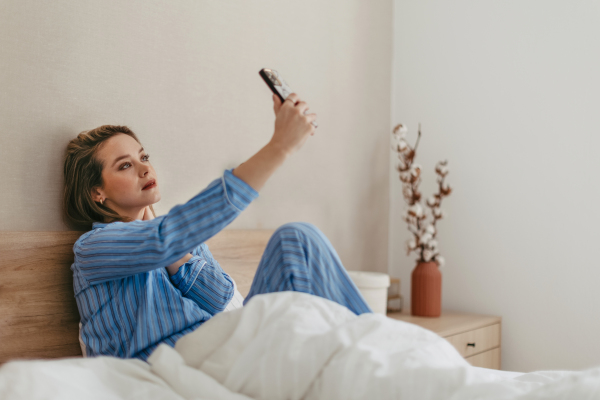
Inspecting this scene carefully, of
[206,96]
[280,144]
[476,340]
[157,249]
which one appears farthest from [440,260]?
[157,249]

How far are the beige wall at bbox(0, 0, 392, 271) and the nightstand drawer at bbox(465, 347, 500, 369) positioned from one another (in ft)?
2.04

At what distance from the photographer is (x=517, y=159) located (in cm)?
225

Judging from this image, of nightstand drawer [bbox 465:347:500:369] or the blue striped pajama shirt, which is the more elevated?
the blue striped pajama shirt

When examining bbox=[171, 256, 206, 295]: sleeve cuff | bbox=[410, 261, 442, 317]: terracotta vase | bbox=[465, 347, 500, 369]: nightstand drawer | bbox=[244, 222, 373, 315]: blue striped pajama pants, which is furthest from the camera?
bbox=[410, 261, 442, 317]: terracotta vase

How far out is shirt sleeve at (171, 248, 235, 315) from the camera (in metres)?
1.26

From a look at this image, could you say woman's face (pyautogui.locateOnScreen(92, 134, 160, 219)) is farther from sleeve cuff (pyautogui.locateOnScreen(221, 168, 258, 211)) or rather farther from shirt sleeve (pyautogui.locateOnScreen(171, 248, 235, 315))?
sleeve cuff (pyautogui.locateOnScreen(221, 168, 258, 211))

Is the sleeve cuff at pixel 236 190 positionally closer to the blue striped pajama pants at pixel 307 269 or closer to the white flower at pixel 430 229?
Answer: the blue striped pajama pants at pixel 307 269

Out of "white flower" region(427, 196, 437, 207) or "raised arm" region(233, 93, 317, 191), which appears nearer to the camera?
"raised arm" region(233, 93, 317, 191)

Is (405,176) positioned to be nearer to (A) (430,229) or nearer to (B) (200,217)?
(A) (430,229)

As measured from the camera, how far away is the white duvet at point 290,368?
66 centimetres

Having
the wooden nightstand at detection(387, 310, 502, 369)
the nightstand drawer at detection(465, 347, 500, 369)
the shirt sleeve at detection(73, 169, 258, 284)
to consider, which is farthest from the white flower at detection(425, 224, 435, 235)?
the shirt sleeve at detection(73, 169, 258, 284)

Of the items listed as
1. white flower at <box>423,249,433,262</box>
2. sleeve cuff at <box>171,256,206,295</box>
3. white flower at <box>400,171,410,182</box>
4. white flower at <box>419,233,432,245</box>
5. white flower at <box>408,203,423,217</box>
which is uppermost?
white flower at <box>400,171,410,182</box>

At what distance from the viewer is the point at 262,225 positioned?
191cm

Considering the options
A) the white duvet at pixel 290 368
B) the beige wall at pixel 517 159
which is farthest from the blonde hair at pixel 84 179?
the beige wall at pixel 517 159
